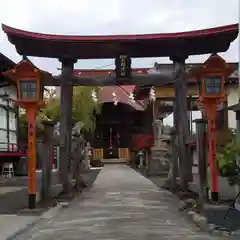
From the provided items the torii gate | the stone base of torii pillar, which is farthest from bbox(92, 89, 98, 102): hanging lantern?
the torii gate

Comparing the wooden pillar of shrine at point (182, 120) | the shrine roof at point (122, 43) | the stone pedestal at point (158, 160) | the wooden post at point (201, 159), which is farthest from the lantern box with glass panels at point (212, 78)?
the stone pedestal at point (158, 160)

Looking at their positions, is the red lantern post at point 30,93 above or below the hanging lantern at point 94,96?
below

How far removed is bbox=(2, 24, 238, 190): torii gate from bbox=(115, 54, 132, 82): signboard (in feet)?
0.45

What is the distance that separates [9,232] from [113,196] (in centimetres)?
794

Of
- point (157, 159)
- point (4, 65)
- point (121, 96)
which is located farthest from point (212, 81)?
point (121, 96)

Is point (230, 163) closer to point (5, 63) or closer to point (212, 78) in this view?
point (212, 78)

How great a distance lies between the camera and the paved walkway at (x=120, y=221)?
31.8 ft

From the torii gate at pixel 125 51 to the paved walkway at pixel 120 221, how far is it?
7.53 feet

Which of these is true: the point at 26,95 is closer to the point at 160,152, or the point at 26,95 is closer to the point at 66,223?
the point at 66,223

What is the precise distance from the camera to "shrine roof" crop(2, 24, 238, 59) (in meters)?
17.5

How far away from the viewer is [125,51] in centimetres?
1820

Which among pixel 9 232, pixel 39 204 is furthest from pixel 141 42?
pixel 9 232

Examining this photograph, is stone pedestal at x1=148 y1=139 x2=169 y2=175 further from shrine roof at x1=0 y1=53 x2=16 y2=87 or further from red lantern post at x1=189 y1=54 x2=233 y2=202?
red lantern post at x1=189 y1=54 x2=233 y2=202

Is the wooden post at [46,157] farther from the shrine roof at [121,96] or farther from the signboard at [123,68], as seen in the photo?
the shrine roof at [121,96]
